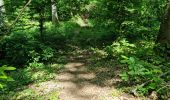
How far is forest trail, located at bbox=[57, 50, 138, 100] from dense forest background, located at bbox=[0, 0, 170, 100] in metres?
0.29

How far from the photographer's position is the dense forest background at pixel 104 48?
7.52 meters

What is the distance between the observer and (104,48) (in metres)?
11.7

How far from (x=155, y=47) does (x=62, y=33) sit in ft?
23.5

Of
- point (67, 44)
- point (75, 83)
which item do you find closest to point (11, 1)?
point (67, 44)

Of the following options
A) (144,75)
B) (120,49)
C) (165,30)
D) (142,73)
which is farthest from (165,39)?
(142,73)

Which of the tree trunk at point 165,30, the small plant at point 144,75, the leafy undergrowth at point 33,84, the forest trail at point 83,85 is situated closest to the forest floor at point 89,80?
the forest trail at point 83,85

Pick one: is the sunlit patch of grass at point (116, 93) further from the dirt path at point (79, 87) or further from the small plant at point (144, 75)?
the small plant at point (144, 75)

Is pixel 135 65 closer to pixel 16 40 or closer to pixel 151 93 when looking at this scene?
pixel 151 93

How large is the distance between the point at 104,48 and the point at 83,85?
13.0ft

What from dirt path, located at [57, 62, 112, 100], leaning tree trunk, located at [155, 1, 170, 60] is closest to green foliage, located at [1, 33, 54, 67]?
dirt path, located at [57, 62, 112, 100]

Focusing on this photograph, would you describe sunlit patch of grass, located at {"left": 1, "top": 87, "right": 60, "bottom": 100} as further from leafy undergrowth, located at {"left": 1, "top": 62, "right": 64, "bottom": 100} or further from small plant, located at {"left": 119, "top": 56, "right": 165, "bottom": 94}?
small plant, located at {"left": 119, "top": 56, "right": 165, "bottom": 94}

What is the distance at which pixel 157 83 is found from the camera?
6680 mm

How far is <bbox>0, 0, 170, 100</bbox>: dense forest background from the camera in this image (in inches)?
296

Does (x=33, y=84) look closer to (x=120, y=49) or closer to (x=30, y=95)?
(x=30, y=95)
